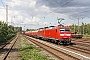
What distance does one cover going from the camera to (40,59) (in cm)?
1478

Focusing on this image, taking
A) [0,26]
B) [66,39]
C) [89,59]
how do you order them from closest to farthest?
[89,59] < [66,39] < [0,26]

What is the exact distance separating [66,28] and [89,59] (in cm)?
1538

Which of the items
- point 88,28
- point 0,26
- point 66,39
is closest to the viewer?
point 66,39

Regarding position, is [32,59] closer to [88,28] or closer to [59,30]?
[59,30]

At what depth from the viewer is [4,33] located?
4941cm

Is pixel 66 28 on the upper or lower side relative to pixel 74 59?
upper

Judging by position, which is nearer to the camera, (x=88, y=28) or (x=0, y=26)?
(x=0, y=26)

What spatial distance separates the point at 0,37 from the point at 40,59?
34.8 m

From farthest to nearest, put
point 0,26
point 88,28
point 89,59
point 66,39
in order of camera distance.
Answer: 1. point 88,28
2. point 0,26
3. point 66,39
4. point 89,59

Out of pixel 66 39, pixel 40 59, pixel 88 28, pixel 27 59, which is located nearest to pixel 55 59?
pixel 40 59

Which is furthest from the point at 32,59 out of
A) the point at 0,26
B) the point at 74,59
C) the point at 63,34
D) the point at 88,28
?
the point at 88,28

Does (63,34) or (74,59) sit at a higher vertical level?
(63,34)

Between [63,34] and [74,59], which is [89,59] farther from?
[63,34]

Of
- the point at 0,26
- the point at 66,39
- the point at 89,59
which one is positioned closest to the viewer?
the point at 89,59
